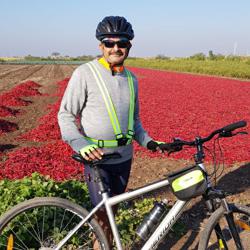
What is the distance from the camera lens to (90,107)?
11.4 ft

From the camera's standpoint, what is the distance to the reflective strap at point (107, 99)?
Result: 11.1ft

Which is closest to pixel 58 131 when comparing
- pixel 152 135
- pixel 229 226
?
pixel 152 135

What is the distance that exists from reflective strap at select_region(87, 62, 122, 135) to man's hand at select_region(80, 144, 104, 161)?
1.16ft

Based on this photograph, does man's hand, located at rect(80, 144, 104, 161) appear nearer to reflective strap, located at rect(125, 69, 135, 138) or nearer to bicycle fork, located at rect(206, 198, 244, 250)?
reflective strap, located at rect(125, 69, 135, 138)

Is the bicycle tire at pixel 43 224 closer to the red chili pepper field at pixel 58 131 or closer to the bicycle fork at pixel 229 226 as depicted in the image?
the bicycle fork at pixel 229 226

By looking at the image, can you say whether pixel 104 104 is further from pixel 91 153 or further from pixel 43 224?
pixel 43 224

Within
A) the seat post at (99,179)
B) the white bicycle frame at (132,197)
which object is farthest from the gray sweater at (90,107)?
the white bicycle frame at (132,197)

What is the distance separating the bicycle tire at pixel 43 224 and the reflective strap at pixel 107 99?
812 millimetres

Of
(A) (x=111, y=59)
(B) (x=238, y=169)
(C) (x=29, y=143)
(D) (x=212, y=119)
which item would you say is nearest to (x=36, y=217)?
(A) (x=111, y=59)

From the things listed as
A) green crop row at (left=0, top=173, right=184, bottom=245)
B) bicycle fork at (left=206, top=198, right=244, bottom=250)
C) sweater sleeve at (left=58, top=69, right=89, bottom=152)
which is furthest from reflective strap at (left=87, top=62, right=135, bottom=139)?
green crop row at (left=0, top=173, right=184, bottom=245)

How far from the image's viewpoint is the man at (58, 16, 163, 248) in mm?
3350

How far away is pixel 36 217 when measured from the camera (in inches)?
151

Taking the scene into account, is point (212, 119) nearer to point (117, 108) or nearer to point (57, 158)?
point (57, 158)

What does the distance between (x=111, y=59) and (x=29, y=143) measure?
8204 millimetres
